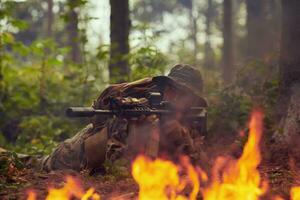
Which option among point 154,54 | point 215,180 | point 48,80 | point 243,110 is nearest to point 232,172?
point 215,180

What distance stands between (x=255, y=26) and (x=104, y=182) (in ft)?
54.2

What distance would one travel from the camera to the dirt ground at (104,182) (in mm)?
4758

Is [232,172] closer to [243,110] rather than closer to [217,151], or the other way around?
[217,151]

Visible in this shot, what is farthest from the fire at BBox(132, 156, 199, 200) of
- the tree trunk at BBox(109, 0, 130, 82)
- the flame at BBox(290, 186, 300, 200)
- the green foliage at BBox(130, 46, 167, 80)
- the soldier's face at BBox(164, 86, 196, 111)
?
the tree trunk at BBox(109, 0, 130, 82)

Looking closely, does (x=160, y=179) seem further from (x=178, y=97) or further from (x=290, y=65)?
(x=290, y=65)

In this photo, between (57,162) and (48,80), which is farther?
(48,80)

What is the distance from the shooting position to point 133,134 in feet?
18.7

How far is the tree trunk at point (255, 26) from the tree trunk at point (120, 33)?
34.6 ft

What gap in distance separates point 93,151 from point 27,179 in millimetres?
868

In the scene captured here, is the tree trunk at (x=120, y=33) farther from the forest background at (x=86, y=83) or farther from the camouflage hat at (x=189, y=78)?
the camouflage hat at (x=189, y=78)

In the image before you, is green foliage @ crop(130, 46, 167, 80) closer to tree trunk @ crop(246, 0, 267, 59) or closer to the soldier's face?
Result: the soldier's face

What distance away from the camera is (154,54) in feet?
32.9

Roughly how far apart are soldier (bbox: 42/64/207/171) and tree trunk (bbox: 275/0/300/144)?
145cm

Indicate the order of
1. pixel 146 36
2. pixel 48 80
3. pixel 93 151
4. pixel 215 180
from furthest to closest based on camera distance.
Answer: pixel 48 80
pixel 146 36
pixel 93 151
pixel 215 180
